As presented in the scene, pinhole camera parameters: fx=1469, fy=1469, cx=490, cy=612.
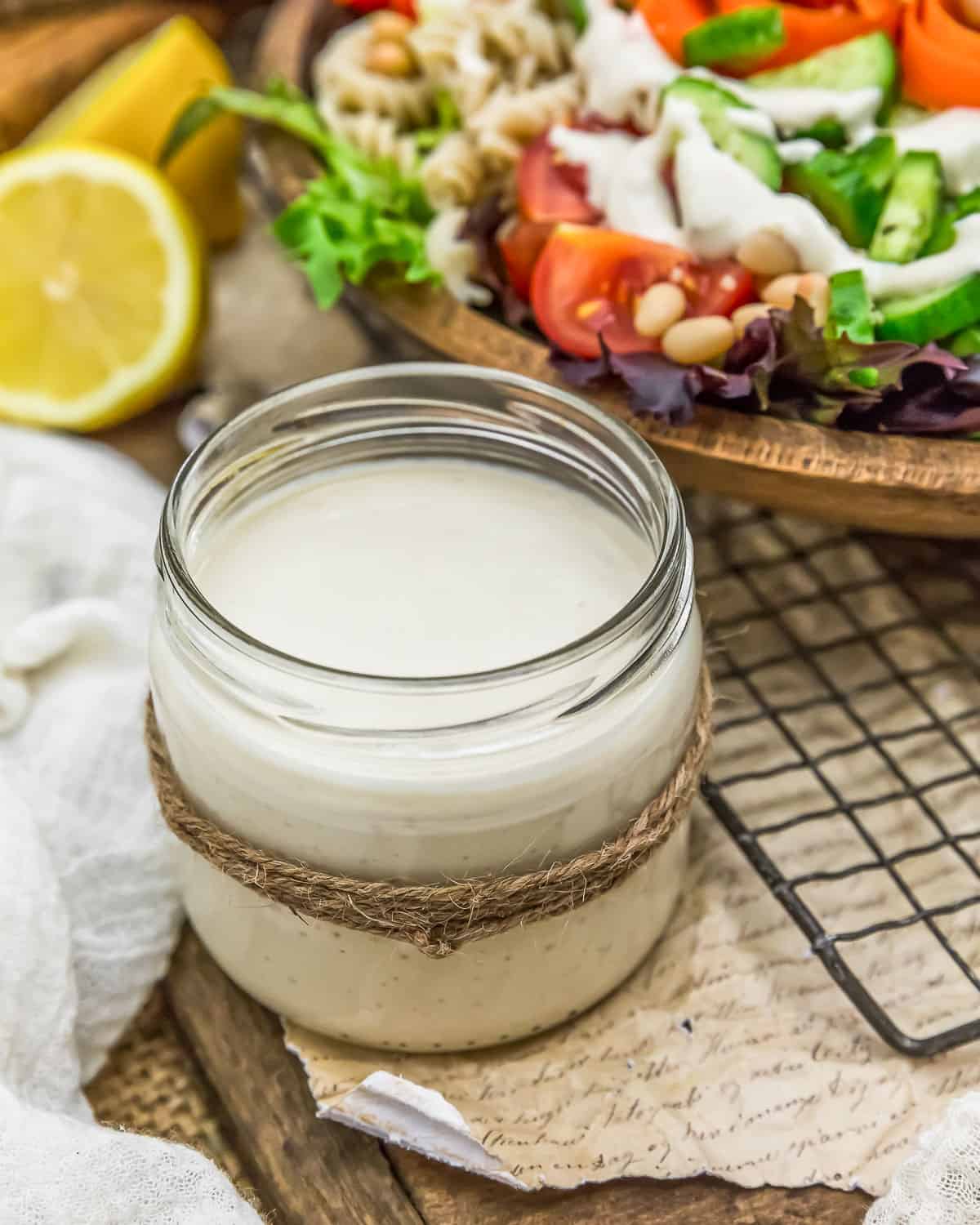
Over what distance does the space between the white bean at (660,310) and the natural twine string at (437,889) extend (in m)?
0.51

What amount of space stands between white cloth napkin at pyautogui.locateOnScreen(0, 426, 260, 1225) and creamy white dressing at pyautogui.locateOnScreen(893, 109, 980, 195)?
985 mm

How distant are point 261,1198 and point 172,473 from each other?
1012 millimetres

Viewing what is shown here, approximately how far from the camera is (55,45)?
236 centimetres

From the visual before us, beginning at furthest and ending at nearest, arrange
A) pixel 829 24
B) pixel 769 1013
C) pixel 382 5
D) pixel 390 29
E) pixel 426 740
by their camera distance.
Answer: pixel 382 5 < pixel 390 29 < pixel 829 24 < pixel 769 1013 < pixel 426 740

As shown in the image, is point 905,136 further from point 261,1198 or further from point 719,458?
point 261,1198

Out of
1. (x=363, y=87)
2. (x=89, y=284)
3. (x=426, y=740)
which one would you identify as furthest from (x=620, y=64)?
(x=426, y=740)

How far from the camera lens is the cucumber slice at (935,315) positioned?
57.9 inches

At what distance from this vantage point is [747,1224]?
48.1 inches

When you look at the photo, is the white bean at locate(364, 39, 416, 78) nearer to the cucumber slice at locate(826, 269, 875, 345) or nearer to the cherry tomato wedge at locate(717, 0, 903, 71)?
the cherry tomato wedge at locate(717, 0, 903, 71)

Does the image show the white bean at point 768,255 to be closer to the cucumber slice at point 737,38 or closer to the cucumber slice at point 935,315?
the cucumber slice at point 935,315

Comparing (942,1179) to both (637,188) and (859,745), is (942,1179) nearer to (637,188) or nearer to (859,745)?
(859,745)

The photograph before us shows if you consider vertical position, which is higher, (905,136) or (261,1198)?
(905,136)

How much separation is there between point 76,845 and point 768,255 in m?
0.92

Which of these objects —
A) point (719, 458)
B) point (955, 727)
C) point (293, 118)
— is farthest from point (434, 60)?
point (955, 727)
